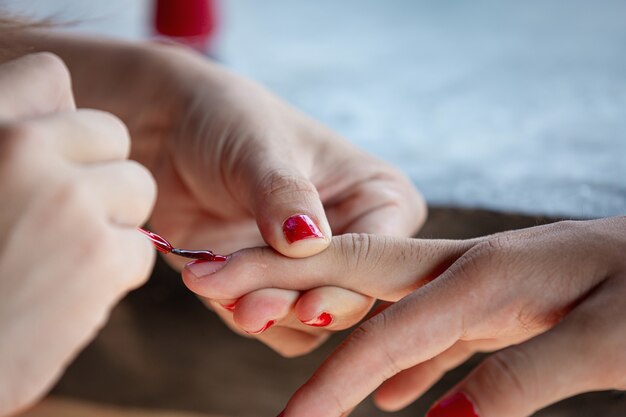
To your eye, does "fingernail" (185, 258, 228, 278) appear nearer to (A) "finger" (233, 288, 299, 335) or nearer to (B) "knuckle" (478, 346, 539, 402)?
(A) "finger" (233, 288, 299, 335)

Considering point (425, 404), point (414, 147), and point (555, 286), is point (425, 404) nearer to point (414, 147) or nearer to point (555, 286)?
point (414, 147)

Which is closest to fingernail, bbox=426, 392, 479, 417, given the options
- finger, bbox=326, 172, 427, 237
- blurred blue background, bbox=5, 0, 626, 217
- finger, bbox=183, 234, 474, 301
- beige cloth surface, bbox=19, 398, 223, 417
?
finger, bbox=183, 234, 474, 301

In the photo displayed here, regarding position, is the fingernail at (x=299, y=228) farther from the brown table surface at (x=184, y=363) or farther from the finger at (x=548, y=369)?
the brown table surface at (x=184, y=363)

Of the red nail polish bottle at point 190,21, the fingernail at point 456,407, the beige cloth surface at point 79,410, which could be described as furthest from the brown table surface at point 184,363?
the red nail polish bottle at point 190,21

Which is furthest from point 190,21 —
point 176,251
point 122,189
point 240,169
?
point 122,189

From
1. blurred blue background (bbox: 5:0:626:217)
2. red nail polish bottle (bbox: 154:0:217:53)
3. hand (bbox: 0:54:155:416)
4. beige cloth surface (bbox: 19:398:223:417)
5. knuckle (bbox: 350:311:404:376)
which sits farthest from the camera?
red nail polish bottle (bbox: 154:0:217:53)

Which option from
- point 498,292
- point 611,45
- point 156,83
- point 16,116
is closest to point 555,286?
point 498,292

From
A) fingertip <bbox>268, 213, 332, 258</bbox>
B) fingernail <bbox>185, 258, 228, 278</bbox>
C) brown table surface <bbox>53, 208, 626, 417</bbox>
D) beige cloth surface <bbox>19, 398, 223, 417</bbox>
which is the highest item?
fingertip <bbox>268, 213, 332, 258</bbox>
